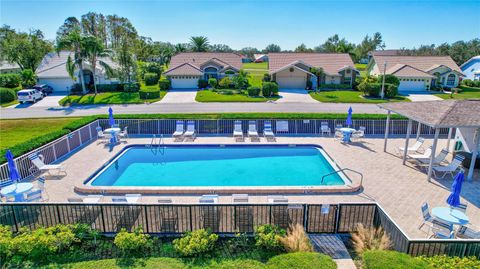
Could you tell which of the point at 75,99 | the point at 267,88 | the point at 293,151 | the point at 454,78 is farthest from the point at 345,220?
the point at 454,78

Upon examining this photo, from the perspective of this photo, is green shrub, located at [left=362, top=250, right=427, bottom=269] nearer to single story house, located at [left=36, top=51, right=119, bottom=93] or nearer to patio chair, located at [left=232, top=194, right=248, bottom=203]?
patio chair, located at [left=232, top=194, right=248, bottom=203]

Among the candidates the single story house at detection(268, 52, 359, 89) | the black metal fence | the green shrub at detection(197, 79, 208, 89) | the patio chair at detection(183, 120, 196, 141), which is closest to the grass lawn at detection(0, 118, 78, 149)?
the patio chair at detection(183, 120, 196, 141)

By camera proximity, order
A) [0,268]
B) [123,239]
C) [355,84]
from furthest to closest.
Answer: [355,84]
[123,239]
[0,268]

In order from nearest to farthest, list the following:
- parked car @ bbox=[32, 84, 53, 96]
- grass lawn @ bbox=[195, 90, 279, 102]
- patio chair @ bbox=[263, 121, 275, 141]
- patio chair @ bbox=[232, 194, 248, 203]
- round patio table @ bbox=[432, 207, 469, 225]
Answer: round patio table @ bbox=[432, 207, 469, 225] < patio chair @ bbox=[232, 194, 248, 203] < patio chair @ bbox=[263, 121, 275, 141] < grass lawn @ bbox=[195, 90, 279, 102] < parked car @ bbox=[32, 84, 53, 96]

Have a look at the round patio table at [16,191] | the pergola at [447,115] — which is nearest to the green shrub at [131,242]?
the round patio table at [16,191]

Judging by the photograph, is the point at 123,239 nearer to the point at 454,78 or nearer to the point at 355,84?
the point at 355,84

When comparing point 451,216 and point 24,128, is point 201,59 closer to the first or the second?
point 24,128
